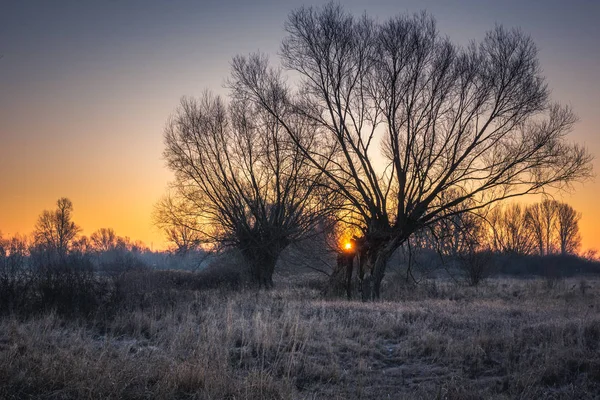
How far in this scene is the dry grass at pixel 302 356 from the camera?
18.7 ft

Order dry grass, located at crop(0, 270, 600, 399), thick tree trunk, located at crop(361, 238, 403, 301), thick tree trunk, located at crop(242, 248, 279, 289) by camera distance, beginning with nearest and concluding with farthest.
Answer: dry grass, located at crop(0, 270, 600, 399) < thick tree trunk, located at crop(361, 238, 403, 301) < thick tree trunk, located at crop(242, 248, 279, 289)

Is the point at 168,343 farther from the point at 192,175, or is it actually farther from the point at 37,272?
the point at 192,175

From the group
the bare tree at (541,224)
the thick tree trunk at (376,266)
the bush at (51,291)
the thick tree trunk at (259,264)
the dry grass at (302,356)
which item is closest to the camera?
the dry grass at (302,356)

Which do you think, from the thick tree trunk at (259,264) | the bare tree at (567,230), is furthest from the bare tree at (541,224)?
the thick tree trunk at (259,264)

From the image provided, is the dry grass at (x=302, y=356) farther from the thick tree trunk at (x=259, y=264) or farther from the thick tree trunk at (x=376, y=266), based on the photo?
the thick tree trunk at (x=259, y=264)

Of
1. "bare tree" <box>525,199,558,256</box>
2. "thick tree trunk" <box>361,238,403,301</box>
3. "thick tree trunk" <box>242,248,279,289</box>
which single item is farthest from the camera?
"bare tree" <box>525,199,558,256</box>

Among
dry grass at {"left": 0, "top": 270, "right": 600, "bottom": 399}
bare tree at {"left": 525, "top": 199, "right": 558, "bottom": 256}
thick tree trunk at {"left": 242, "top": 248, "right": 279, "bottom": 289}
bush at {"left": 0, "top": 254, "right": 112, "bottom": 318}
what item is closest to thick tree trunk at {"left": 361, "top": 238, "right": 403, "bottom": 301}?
dry grass at {"left": 0, "top": 270, "right": 600, "bottom": 399}

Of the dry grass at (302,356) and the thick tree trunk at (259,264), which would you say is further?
the thick tree trunk at (259,264)

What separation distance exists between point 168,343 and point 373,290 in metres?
9.84

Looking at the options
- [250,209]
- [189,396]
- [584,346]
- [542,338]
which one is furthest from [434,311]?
[250,209]

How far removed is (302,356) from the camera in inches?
295

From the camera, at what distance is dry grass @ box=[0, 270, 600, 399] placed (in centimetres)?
571

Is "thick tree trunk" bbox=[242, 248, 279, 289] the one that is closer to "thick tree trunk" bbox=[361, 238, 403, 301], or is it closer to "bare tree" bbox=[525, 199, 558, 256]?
"thick tree trunk" bbox=[361, 238, 403, 301]

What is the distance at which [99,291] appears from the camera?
11.5 metres
